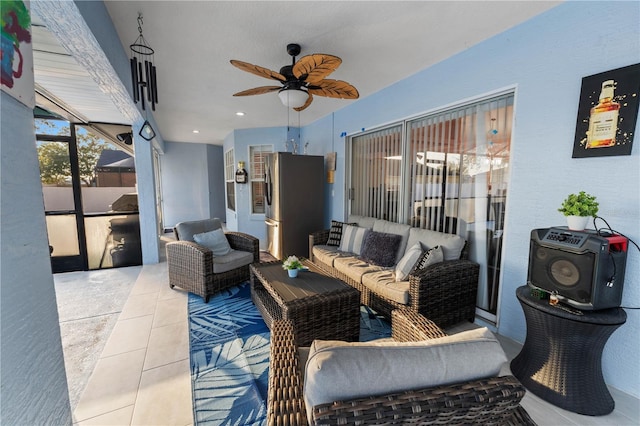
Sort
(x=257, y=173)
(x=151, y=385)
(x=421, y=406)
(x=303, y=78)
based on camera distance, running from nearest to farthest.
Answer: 1. (x=421, y=406)
2. (x=151, y=385)
3. (x=303, y=78)
4. (x=257, y=173)

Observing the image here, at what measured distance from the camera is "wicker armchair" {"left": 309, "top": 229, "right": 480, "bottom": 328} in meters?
2.28

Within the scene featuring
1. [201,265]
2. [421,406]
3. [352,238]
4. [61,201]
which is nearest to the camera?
[421,406]

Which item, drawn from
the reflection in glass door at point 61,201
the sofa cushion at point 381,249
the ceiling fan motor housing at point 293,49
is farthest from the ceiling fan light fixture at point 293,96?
the reflection in glass door at point 61,201

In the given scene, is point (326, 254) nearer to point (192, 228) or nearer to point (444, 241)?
point (444, 241)

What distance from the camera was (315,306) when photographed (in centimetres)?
210

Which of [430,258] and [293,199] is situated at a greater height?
[293,199]

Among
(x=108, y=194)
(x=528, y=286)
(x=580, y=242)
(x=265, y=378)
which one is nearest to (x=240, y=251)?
(x=265, y=378)

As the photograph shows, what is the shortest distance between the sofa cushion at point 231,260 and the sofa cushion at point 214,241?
0.09 meters

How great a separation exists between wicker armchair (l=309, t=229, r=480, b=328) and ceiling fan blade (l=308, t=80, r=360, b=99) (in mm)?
1737

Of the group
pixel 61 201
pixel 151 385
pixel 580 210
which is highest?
pixel 580 210

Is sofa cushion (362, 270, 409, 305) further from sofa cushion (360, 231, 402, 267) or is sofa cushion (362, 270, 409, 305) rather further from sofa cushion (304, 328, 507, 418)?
sofa cushion (304, 328, 507, 418)

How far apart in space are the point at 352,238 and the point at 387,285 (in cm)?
129

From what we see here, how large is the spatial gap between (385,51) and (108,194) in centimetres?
444

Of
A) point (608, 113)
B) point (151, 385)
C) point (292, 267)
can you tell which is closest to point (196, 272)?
point (292, 267)
